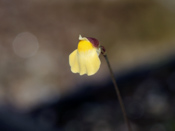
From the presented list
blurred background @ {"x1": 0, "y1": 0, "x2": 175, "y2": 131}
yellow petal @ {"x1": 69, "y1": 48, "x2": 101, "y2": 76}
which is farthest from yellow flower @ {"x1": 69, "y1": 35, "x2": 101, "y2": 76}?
blurred background @ {"x1": 0, "y1": 0, "x2": 175, "y2": 131}

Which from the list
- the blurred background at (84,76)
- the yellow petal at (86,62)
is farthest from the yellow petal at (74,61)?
the blurred background at (84,76)

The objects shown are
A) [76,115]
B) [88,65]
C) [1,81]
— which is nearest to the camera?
[88,65]

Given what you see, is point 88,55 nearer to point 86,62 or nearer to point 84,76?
point 86,62

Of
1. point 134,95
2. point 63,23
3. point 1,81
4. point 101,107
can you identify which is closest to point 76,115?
point 101,107

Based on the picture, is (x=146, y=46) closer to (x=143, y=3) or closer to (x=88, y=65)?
(x=143, y=3)

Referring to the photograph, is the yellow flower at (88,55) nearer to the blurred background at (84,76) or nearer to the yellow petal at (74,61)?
the yellow petal at (74,61)

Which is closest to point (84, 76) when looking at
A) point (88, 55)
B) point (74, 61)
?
point (74, 61)

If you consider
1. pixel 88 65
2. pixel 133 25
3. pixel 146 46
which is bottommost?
pixel 88 65
